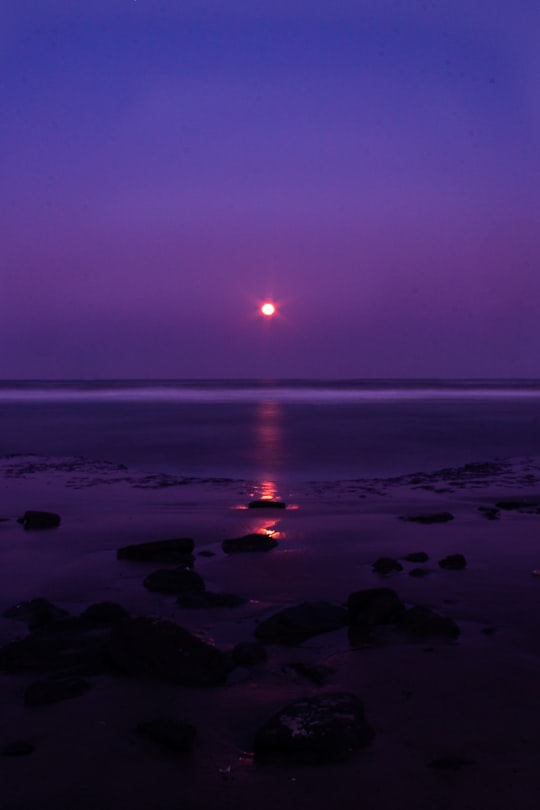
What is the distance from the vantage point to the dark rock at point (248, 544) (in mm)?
7859

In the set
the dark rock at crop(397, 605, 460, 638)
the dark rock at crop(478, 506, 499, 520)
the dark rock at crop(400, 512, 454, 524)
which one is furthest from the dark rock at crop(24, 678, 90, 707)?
the dark rock at crop(478, 506, 499, 520)

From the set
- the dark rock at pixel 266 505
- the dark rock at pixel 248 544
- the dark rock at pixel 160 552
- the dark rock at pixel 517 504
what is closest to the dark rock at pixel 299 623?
the dark rock at pixel 160 552

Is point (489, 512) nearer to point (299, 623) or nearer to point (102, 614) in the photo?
point (299, 623)

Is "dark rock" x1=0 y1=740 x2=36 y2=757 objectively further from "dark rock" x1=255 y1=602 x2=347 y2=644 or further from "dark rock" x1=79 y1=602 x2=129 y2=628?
"dark rock" x1=255 y1=602 x2=347 y2=644

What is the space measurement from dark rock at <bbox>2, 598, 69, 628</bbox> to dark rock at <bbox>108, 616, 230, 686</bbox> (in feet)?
3.31

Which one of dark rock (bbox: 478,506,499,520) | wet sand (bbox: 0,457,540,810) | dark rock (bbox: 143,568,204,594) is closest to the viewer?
wet sand (bbox: 0,457,540,810)

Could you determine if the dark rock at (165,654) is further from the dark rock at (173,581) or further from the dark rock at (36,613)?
the dark rock at (173,581)

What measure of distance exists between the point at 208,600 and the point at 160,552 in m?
1.64

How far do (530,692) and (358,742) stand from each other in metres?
1.24

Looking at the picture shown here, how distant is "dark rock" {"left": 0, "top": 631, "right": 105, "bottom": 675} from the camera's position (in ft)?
14.9

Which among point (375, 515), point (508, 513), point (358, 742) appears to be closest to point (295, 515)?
point (375, 515)

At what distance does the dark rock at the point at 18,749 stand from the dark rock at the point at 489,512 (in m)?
7.30

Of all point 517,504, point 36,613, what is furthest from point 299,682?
point 517,504

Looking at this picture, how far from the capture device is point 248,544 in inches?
311
